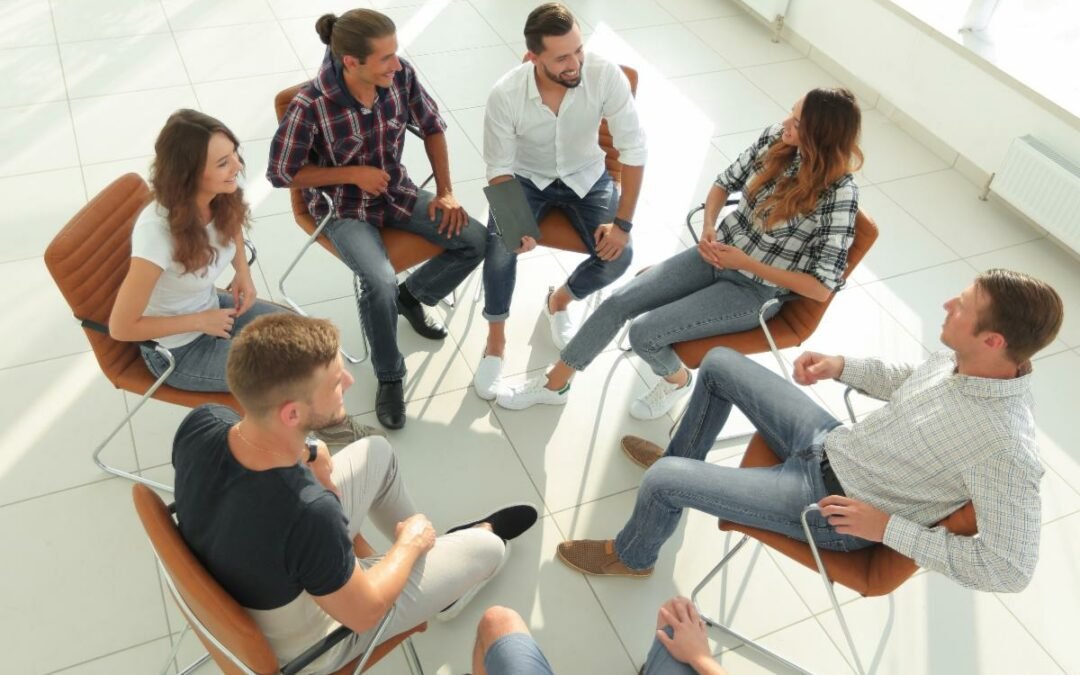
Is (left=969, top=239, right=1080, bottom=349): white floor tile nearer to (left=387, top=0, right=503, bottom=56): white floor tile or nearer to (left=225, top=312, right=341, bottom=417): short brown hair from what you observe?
(left=387, top=0, right=503, bottom=56): white floor tile

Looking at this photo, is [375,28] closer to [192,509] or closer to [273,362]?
[273,362]

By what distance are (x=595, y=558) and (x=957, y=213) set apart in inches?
105

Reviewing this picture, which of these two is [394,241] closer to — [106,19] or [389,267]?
[389,267]

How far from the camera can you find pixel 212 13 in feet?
16.2

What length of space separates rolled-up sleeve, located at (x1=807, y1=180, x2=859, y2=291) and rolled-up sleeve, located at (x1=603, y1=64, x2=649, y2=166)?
70cm

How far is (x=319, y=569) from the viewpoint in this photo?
160cm

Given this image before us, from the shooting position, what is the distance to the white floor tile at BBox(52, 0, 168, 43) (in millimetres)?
4621

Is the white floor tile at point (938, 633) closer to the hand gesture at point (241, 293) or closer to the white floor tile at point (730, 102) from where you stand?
the hand gesture at point (241, 293)

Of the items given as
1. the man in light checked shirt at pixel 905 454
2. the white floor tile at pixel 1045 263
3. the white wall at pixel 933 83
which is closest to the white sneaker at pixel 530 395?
the man in light checked shirt at pixel 905 454

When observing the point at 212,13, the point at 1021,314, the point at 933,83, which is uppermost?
the point at 1021,314

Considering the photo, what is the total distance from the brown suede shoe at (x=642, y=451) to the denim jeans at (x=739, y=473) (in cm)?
28

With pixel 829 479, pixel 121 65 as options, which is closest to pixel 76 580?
pixel 829 479

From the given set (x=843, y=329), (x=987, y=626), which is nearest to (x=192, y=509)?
(x=987, y=626)

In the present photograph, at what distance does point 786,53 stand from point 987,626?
11.9 ft
